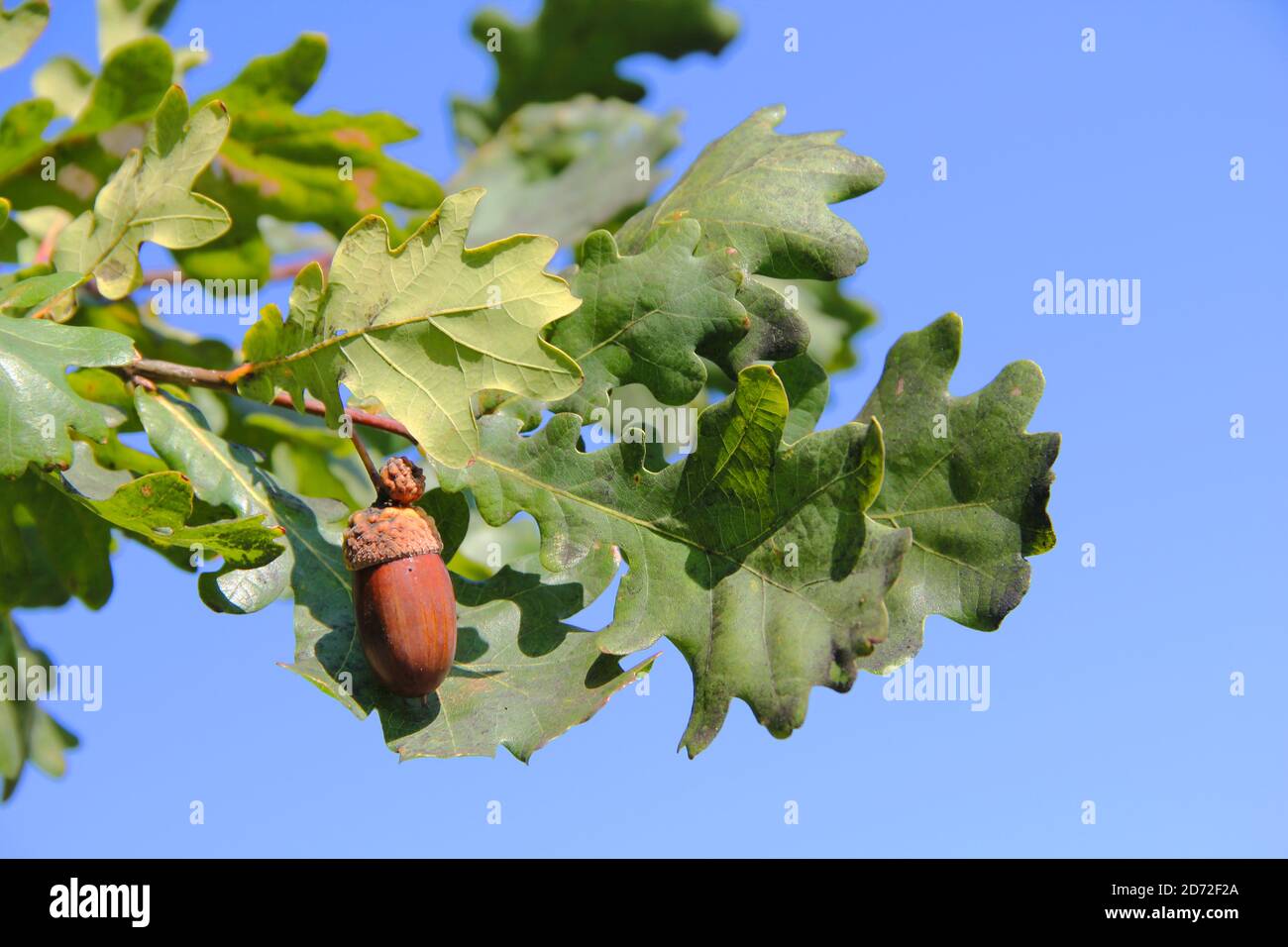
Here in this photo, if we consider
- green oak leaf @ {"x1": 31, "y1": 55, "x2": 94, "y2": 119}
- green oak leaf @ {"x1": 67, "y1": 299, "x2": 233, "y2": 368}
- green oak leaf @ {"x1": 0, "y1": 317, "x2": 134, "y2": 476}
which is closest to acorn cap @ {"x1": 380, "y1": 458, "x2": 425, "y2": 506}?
green oak leaf @ {"x1": 0, "y1": 317, "x2": 134, "y2": 476}

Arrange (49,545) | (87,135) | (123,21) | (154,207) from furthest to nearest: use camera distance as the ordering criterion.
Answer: (123,21) < (87,135) < (49,545) < (154,207)

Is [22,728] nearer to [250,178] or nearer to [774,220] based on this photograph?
[250,178]

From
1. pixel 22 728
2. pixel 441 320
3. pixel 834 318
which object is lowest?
pixel 22 728

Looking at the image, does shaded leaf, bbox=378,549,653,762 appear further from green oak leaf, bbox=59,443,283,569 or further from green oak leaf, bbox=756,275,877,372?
green oak leaf, bbox=756,275,877,372

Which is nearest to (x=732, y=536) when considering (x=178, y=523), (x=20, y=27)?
(x=178, y=523)

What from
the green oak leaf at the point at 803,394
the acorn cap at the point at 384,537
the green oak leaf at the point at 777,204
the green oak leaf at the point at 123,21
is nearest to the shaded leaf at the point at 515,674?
the acorn cap at the point at 384,537

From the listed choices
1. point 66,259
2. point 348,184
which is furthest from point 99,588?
point 348,184

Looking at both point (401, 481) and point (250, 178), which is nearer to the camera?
point (401, 481)
